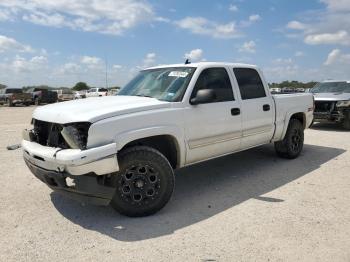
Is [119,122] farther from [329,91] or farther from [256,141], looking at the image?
[329,91]

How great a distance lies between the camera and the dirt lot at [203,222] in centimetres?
345

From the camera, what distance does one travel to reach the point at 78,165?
373cm

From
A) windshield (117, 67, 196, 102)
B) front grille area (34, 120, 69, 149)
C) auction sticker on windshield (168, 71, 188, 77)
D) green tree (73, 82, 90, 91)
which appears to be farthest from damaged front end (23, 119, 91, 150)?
green tree (73, 82, 90, 91)

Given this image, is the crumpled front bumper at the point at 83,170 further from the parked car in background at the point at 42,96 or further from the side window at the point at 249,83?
the parked car in background at the point at 42,96

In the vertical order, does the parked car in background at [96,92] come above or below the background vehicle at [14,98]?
above

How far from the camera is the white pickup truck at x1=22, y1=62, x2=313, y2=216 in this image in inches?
152

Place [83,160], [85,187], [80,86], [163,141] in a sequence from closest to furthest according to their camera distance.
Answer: [83,160]
[85,187]
[163,141]
[80,86]

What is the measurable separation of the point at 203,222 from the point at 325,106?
928cm

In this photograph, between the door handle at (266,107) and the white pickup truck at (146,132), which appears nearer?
the white pickup truck at (146,132)

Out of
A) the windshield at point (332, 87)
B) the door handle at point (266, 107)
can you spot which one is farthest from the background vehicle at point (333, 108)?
the door handle at point (266, 107)

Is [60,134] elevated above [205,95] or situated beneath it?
situated beneath

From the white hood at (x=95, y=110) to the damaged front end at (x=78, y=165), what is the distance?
9cm

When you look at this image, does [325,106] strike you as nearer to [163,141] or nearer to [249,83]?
[249,83]

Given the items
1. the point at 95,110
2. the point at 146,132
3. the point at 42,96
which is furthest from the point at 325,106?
the point at 42,96
